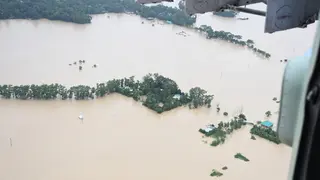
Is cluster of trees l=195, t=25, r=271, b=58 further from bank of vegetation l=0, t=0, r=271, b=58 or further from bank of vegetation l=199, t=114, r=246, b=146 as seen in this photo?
bank of vegetation l=199, t=114, r=246, b=146

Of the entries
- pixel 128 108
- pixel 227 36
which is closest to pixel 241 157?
pixel 128 108

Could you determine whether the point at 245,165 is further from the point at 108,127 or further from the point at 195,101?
the point at 108,127

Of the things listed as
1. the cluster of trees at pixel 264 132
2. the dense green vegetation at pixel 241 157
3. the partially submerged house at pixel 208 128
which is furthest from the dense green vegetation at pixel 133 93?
the dense green vegetation at pixel 241 157

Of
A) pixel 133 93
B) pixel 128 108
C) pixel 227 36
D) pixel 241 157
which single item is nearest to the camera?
pixel 241 157

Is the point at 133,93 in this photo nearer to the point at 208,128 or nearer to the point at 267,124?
the point at 208,128

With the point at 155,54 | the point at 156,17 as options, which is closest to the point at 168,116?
the point at 155,54

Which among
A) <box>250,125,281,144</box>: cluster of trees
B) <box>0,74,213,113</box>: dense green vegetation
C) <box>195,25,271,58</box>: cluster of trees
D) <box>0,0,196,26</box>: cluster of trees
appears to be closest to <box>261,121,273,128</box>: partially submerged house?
<box>250,125,281,144</box>: cluster of trees

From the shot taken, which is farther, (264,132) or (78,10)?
(78,10)
